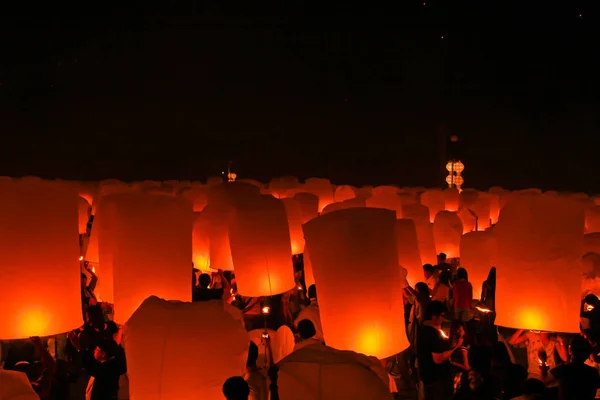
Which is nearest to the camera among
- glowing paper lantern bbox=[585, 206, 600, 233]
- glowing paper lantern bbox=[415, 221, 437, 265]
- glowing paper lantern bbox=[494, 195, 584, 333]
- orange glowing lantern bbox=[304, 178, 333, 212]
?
glowing paper lantern bbox=[494, 195, 584, 333]

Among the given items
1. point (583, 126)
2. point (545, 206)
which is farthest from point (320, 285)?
point (583, 126)

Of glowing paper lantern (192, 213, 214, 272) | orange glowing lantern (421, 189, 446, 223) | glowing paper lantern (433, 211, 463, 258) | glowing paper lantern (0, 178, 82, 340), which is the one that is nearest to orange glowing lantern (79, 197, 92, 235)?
glowing paper lantern (192, 213, 214, 272)

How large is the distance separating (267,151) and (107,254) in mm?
22892

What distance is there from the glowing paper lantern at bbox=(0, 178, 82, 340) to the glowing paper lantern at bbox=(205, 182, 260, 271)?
2.51m

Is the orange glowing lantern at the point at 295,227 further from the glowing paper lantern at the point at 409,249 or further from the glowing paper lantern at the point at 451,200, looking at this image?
the glowing paper lantern at the point at 451,200

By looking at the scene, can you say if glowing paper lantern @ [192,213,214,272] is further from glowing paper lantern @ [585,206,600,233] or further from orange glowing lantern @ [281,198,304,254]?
glowing paper lantern @ [585,206,600,233]

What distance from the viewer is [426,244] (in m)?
9.75

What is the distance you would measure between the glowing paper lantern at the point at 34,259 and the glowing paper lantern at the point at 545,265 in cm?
336

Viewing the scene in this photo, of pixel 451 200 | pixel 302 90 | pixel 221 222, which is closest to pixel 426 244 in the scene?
pixel 221 222

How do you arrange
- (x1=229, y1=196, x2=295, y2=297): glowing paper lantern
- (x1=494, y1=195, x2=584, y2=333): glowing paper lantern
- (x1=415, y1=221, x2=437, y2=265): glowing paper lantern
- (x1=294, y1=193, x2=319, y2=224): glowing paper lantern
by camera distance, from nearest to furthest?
(x1=494, y1=195, x2=584, y2=333): glowing paper lantern < (x1=229, y1=196, x2=295, y2=297): glowing paper lantern < (x1=415, y1=221, x2=437, y2=265): glowing paper lantern < (x1=294, y1=193, x2=319, y2=224): glowing paper lantern

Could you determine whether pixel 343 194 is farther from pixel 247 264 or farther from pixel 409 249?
pixel 247 264

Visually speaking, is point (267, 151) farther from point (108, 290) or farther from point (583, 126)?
point (108, 290)

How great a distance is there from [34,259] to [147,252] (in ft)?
2.94

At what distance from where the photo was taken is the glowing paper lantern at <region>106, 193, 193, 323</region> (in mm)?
5289
